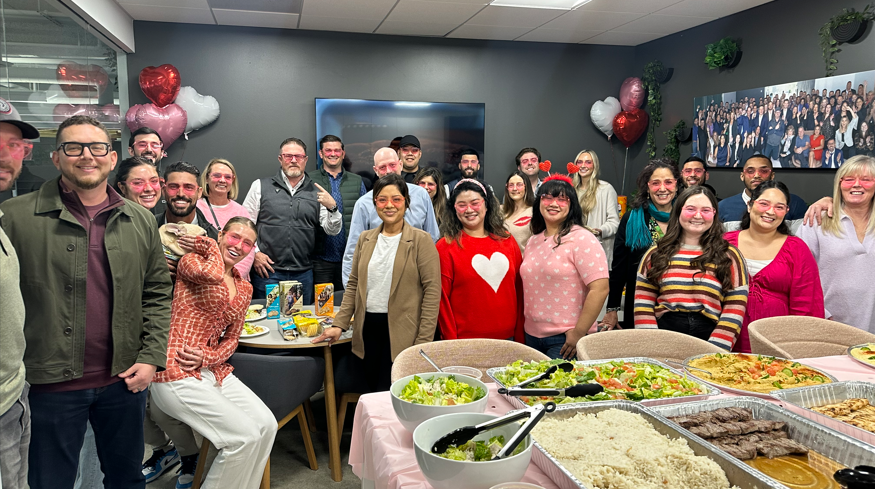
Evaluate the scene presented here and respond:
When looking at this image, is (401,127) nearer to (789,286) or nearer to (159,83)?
(159,83)

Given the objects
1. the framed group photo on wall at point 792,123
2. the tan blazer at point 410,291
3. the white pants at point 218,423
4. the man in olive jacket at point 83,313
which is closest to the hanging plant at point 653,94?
the framed group photo on wall at point 792,123

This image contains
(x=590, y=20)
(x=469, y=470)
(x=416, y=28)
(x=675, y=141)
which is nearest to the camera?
(x=469, y=470)

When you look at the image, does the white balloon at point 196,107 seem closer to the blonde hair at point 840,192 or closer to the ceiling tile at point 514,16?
the ceiling tile at point 514,16

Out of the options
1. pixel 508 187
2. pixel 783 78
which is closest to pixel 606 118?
pixel 783 78

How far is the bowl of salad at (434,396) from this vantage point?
4.29ft

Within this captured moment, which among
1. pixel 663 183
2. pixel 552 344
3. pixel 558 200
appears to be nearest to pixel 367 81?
pixel 663 183

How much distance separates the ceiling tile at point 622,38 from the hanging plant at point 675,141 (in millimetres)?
1100

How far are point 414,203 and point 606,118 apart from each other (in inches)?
154

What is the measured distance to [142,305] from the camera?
2.11 metres

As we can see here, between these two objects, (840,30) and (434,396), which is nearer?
(434,396)

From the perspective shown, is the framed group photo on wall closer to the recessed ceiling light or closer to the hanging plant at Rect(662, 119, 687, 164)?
the hanging plant at Rect(662, 119, 687, 164)

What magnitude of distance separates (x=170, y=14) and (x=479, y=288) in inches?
178

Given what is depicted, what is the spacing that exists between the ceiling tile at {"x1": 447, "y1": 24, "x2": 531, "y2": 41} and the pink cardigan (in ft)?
13.7

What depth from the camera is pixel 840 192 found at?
2756 mm
